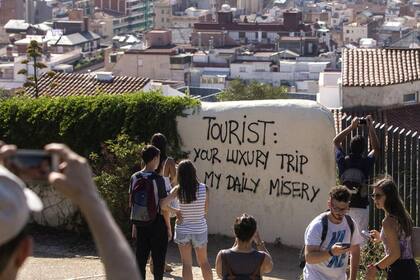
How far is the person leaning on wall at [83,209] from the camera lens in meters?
2.12

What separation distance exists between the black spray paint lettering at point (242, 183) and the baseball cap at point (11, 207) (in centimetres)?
762

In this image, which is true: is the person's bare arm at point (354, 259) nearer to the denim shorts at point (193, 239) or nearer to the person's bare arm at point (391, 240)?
the person's bare arm at point (391, 240)

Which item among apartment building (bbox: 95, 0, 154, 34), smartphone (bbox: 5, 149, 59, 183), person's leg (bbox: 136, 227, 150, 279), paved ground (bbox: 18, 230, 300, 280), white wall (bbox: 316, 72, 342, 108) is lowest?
apartment building (bbox: 95, 0, 154, 34)

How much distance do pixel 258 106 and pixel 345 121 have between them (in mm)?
820

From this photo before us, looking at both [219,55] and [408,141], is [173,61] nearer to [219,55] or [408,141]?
[219,55]

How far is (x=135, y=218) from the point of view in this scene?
7.19m

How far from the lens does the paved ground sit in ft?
27.8

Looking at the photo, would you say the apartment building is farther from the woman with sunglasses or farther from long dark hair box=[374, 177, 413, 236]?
long dark hair box=[374, 177, 413, 236]

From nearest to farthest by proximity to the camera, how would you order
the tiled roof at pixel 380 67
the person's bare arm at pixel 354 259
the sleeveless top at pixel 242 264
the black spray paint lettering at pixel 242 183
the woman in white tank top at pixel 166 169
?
the sleeveless top at pixel 242 264 → the person's bare arm at pixel 354 259 → the woman in white tank top at pixel 166 169 → the black spray paint lettering at pixel 242 183 → the tiled roof at pixel 380 67

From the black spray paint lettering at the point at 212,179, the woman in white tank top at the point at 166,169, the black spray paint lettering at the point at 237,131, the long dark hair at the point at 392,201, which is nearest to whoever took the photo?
the long dark hair at the point at 392,201

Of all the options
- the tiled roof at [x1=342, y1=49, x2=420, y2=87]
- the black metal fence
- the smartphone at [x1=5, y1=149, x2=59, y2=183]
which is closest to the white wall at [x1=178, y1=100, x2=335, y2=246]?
the black metal fence

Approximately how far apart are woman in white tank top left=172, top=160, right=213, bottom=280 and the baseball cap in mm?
4856

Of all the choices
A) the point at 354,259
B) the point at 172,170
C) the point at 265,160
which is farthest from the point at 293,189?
the point at 354,259

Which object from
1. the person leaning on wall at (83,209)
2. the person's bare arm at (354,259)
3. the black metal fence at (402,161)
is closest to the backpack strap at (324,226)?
the person's bare arm at (354,259)
